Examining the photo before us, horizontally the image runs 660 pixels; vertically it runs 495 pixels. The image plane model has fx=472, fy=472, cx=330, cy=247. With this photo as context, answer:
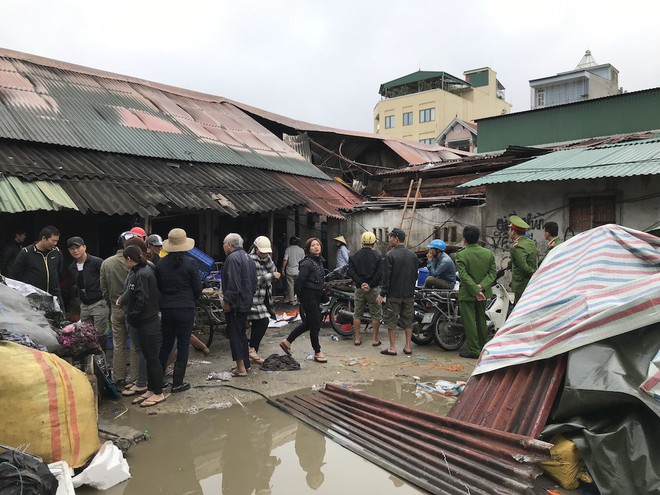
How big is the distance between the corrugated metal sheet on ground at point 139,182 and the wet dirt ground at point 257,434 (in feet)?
10.2

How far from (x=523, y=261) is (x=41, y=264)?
21.0 ft

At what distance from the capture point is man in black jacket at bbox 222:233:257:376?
579cm

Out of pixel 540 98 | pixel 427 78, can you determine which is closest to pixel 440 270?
pixel 540 98

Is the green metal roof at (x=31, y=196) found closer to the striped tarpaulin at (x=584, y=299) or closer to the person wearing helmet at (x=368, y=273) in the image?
the person wearing helmet at (x=368, y=273)

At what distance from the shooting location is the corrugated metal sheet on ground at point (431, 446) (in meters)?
3.18

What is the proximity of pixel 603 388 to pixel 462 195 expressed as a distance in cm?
988

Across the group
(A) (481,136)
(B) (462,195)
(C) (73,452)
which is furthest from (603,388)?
(A) (481,136)

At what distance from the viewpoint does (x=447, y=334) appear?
746 cm

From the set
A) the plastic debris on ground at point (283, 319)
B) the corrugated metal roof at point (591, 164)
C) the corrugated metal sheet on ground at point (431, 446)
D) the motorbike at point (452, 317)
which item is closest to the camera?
the corrugated metal sheet on ground at point (431, 446)

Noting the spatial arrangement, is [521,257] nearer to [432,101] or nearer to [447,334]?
[447,334]

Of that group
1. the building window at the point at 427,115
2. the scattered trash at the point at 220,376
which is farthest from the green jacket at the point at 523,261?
the building window at the point at 427,115

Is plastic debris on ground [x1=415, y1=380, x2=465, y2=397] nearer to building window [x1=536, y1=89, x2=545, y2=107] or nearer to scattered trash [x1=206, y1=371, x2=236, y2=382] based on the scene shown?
scattered trash [x1=206, y1=371, x2=236, y2=382]

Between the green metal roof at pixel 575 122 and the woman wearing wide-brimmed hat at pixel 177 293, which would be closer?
the woman wearing wide-brimmed hat at pixel 177 293

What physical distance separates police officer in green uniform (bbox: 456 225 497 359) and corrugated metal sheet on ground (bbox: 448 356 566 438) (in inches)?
103
